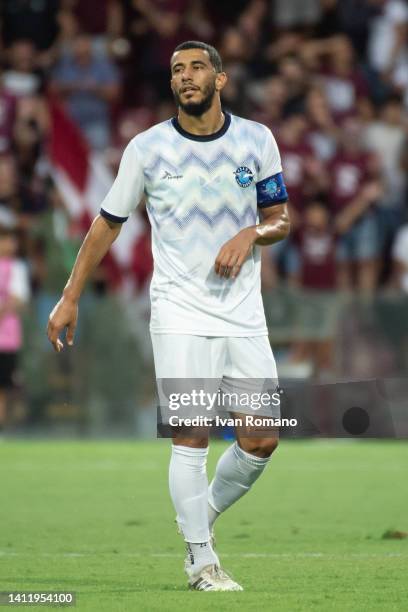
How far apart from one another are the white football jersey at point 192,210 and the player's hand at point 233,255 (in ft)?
0.43

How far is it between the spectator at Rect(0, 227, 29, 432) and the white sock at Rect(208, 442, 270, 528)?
797 centimetres

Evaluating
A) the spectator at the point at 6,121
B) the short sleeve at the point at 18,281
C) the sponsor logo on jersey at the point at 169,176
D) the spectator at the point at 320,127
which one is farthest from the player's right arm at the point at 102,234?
the spectator at the point at 320,127

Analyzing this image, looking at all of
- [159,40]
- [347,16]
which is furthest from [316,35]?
[159,40]

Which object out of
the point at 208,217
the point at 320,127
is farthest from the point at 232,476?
the point at 320,127

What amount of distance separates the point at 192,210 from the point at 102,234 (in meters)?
0.43

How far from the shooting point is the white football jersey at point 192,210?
Result: 22.7 ft

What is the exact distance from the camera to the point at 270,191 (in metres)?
7.11

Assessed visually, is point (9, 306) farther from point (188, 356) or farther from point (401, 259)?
point (188, 356)

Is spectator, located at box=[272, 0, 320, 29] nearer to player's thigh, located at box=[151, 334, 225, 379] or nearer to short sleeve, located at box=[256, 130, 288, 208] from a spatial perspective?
short sleeve, located at box=[256, 130, 288, 208]

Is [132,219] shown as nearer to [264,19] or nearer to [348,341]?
[348,341]

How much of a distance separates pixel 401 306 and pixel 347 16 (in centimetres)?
520

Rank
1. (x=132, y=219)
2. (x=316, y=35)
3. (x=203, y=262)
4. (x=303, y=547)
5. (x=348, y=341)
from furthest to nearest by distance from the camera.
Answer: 1. (x=316, y=35)
2. (x=132, y=219)
3. (x=348, y=341)
4. (x=303, y=547)
5. (x=203, y=262)

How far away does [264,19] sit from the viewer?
19.6 m

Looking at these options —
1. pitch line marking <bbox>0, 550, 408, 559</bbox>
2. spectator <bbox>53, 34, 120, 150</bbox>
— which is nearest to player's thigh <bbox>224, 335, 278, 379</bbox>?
pitch line marking <bbox>0, 550, 408, 559</bbox>
